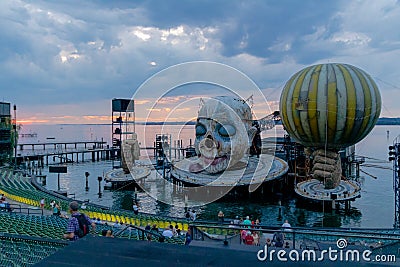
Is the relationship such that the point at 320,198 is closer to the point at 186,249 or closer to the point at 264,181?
the point at 264,181

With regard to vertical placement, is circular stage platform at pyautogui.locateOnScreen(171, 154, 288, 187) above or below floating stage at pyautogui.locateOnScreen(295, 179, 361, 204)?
above

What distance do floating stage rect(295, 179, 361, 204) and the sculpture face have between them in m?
8.10

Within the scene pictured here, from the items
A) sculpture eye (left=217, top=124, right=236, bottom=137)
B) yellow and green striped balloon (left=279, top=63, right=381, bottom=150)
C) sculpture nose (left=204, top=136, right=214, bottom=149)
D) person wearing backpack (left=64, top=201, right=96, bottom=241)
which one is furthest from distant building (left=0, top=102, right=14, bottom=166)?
person wearing backpack (left=64, top=201, right=96, bottom=241)

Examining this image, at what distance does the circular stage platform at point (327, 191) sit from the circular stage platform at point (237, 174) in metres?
4.69

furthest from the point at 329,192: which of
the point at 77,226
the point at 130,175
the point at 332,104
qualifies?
the point at 77,226

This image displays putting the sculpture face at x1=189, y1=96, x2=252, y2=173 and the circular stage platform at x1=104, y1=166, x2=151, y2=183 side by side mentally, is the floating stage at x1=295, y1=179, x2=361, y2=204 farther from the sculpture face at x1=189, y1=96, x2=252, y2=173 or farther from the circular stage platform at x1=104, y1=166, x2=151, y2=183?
the circular stage platform at x1=104, y1=166, x2=151, y2=183

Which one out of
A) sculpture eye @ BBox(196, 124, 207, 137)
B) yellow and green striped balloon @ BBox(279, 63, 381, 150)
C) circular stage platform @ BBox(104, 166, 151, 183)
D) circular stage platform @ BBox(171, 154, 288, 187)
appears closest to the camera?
yellow and green striped balloon @ BBox(279, 63, 381, 150)

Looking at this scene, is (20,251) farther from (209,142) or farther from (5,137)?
(5,137)

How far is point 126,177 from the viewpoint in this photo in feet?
149

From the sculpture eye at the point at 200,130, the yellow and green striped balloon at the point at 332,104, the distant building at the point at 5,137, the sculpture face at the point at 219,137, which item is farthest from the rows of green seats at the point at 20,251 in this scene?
the distant building at the point at 5,137

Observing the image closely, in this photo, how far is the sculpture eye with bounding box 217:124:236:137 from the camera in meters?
40.9

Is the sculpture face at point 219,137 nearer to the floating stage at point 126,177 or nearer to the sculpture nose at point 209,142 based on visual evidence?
the sculpture nose at point 209,142

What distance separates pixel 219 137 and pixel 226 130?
3.43 feet

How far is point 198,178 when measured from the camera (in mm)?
39875
